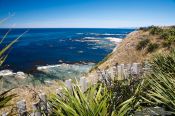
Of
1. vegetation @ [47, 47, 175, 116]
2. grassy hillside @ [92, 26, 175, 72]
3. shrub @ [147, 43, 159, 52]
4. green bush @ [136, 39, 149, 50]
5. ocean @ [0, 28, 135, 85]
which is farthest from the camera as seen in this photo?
ocean @ [0, 28, 135, 85]

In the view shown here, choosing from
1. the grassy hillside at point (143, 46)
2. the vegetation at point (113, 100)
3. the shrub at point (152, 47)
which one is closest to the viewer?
the vegetation at point (113, 100)

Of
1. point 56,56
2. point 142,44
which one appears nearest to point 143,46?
point 142,44

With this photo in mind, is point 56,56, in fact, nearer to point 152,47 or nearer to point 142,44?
point 142,44

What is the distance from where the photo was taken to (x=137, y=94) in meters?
5.77

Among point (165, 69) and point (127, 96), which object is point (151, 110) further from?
point (165, 69)

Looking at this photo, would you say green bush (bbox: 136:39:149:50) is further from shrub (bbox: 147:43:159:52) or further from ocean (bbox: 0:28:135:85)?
ocean (bbox: 0:28:135:85)

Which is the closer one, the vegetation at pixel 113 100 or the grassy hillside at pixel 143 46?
the vegetation at pixel 113 100

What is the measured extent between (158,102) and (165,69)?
2.77 meters

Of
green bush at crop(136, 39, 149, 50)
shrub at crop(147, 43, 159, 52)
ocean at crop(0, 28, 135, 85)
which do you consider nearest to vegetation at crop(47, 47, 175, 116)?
ocean at crop(0, 28, 135, 85)

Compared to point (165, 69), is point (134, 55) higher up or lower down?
lower down

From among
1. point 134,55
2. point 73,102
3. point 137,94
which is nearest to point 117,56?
point 134,55

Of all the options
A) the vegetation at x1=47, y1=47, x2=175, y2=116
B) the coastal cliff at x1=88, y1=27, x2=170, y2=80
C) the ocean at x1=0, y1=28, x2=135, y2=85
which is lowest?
the ocean at x1=0, y1=28, x2=135, y2=85

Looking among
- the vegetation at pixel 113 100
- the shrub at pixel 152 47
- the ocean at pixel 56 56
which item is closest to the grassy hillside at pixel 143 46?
the shrub at pixel 152 47

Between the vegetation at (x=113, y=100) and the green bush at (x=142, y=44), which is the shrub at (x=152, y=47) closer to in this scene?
the green bush at (x=142, y=44)
